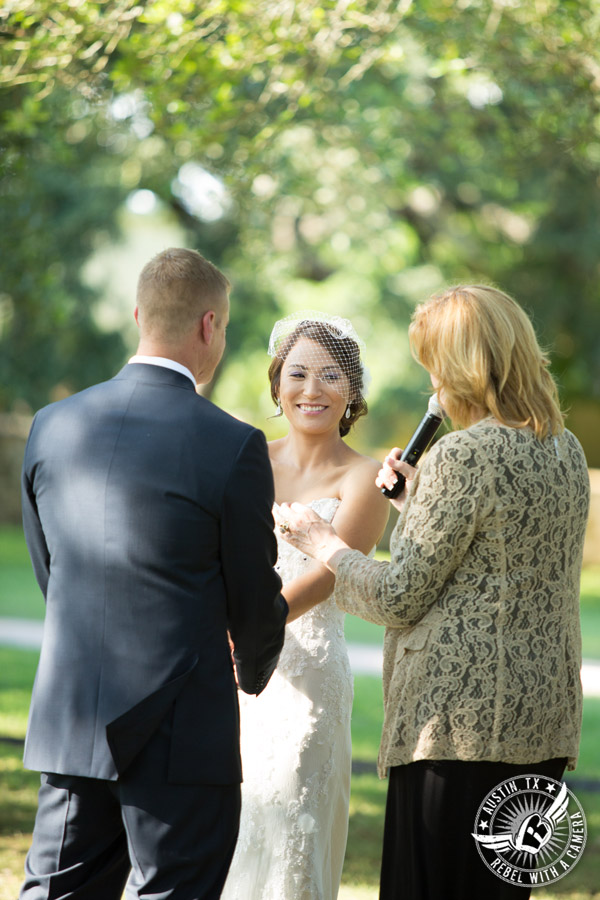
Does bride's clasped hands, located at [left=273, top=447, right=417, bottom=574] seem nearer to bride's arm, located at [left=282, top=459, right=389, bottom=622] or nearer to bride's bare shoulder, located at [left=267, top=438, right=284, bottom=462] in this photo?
bride's arm, located at [left=282, top=459, right=389, bottom=622]

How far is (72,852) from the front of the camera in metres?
2.67

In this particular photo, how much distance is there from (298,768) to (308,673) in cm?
35

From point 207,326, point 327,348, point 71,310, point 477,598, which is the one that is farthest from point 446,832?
point 71,310

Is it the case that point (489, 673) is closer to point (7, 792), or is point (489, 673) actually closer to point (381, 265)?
point (7, 792)

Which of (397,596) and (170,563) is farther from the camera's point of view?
(397,596)

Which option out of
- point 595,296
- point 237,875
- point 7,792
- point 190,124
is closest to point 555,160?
point 190,124

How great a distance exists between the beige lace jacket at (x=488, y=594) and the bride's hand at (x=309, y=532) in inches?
12.9

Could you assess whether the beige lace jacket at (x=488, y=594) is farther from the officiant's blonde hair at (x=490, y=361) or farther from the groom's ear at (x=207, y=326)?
the groom's ear at (x=207, y=326)

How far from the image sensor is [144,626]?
101 inches

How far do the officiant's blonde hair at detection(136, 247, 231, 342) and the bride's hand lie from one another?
793mm

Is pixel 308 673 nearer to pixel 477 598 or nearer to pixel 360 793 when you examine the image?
pixel 477 598

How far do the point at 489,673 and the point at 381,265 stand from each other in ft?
68.0

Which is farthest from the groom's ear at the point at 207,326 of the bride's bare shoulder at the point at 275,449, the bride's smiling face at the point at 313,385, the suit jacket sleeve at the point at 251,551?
the bride's bare shoulder at the point at 275,449

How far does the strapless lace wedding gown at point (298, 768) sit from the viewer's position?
365cm
